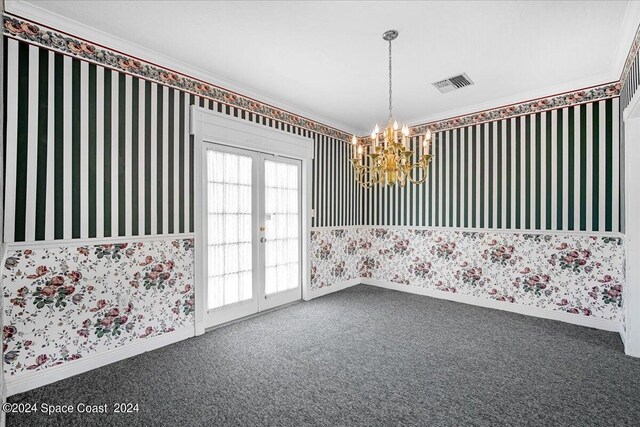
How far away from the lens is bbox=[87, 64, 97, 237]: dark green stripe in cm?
292

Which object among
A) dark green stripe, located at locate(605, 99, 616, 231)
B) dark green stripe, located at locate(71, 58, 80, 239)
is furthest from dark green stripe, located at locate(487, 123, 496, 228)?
dark green stripe, located at locate(71, 58, 80, 239)

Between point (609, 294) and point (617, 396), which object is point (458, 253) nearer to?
point (609, 294)

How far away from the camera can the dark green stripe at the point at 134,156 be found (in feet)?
10.4

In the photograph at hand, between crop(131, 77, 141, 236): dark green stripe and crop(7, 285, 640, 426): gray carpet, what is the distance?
4.20 feet

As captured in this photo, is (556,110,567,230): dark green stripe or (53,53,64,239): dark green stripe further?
(556,110,567,230): dark green stripe

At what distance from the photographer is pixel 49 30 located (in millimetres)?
2705

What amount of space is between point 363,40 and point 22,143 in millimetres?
2922

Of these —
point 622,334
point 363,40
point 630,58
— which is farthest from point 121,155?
point 622,334

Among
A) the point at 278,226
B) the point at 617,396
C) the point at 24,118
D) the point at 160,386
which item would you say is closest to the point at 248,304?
the point at 278,226

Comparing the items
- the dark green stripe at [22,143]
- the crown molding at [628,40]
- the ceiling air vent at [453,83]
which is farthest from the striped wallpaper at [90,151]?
the crown molding at [628,40]

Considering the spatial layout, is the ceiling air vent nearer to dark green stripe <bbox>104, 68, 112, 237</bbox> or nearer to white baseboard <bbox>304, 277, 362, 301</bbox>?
white baseboard <bbox>304, 277, 362, 301</bbox>

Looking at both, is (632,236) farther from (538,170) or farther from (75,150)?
(75,150)

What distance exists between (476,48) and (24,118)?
12.8 feet

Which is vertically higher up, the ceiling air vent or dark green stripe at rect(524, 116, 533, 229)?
the ceiling air vent
